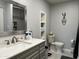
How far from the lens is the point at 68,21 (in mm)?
3525

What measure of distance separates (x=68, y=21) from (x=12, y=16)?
113 inches

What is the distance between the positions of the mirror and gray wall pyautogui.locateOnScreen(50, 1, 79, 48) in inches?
90.6

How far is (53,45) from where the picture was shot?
3.46 metres

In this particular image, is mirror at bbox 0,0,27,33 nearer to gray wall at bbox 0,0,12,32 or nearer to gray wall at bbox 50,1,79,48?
gray wall at bbox 0,0,12,32

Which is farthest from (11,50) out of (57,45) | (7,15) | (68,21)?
(68,21)

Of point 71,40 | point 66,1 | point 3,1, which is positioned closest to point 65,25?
point 71,40

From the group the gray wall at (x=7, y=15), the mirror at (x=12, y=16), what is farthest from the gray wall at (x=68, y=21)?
the gray wall at (x=7, y=15)

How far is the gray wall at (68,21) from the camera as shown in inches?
133

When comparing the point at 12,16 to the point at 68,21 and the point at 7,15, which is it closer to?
the point at 7,15

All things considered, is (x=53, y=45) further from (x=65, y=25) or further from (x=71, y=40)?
(x=65, y=25)

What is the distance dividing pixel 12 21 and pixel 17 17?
0.73 ft

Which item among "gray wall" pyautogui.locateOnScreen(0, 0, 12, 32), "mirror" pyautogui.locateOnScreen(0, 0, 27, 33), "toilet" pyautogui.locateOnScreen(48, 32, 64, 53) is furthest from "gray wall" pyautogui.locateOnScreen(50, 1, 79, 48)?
"gray wall" pyautogui.locateOnScreen(0, 0, 12, 32)

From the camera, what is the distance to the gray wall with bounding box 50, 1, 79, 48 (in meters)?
3.38

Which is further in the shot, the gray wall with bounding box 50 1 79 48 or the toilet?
the gray wall with bounding box 50 1 79 48
